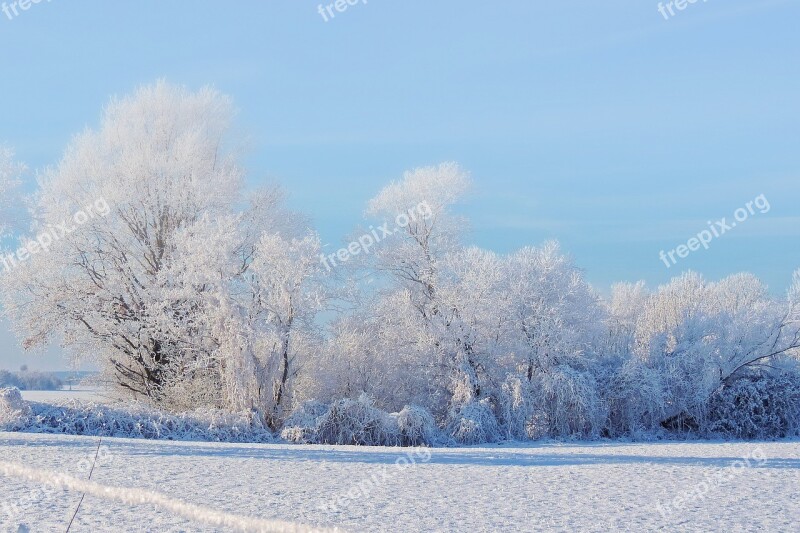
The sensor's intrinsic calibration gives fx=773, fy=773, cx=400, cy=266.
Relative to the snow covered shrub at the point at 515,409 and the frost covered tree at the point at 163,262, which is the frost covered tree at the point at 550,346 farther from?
the frost covered tree at the point at 163,262

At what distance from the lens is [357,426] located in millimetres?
17750

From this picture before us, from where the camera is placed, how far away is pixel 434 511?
8.69 m

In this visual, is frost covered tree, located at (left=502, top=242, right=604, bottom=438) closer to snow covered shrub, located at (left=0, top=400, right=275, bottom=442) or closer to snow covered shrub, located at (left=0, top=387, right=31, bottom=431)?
snow covered shrub, located at (left=0, top=400, right=275, bottom=442)

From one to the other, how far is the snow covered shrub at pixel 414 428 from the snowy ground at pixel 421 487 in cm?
298

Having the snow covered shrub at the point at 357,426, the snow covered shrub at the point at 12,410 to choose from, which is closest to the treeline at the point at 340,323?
the snow covered shrub at the point at 357,426

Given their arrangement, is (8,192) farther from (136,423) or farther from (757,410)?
(757,410)

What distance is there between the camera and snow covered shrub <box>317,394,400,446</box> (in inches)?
695

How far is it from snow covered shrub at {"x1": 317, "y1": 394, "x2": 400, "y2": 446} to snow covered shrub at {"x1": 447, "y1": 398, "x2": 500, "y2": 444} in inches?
77.2

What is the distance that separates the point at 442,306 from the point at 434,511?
1408cm

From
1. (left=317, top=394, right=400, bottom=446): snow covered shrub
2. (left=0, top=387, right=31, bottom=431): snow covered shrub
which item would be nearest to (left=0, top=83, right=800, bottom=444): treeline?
(left=317, top=394, right=400, bottom=446): snow covered shrub

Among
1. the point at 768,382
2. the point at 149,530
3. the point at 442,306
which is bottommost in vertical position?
the point at 149,530

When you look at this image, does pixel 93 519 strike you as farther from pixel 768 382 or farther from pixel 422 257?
pixel 768 382

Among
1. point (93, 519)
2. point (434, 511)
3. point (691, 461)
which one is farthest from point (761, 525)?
point (93, 519)

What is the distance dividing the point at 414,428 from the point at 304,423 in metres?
2.55
